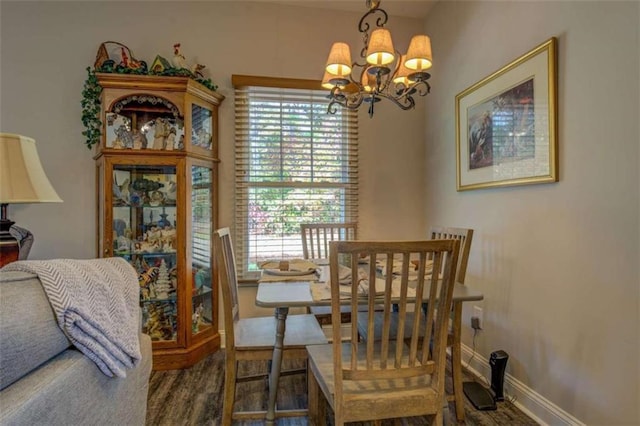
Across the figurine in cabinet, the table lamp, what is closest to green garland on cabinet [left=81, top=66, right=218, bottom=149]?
the figurine in cabinet

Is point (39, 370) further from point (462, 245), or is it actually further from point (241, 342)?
point (462, 245)

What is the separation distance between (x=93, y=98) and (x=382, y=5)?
8.06ft

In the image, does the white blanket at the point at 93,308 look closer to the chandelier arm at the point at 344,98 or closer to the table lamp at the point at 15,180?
the table lamp at the point at 15,180

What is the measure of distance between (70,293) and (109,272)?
210 mm

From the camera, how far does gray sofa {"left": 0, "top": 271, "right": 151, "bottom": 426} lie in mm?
700

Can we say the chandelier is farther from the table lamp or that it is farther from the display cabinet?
the table lamp

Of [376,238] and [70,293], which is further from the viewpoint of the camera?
[376,238]

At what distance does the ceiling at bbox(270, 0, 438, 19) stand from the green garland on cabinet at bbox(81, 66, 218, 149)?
111 centimetres

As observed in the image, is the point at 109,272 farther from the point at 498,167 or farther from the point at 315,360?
the point at 498,167

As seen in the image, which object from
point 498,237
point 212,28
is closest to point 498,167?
point 498,237

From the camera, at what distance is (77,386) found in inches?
32.6

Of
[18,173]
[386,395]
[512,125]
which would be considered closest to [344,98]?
[512,125]

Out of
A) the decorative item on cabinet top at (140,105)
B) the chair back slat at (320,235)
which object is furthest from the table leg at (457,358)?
the decorative item on cabinet top at (140,105)

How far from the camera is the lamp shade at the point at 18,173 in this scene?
1.65 meters
